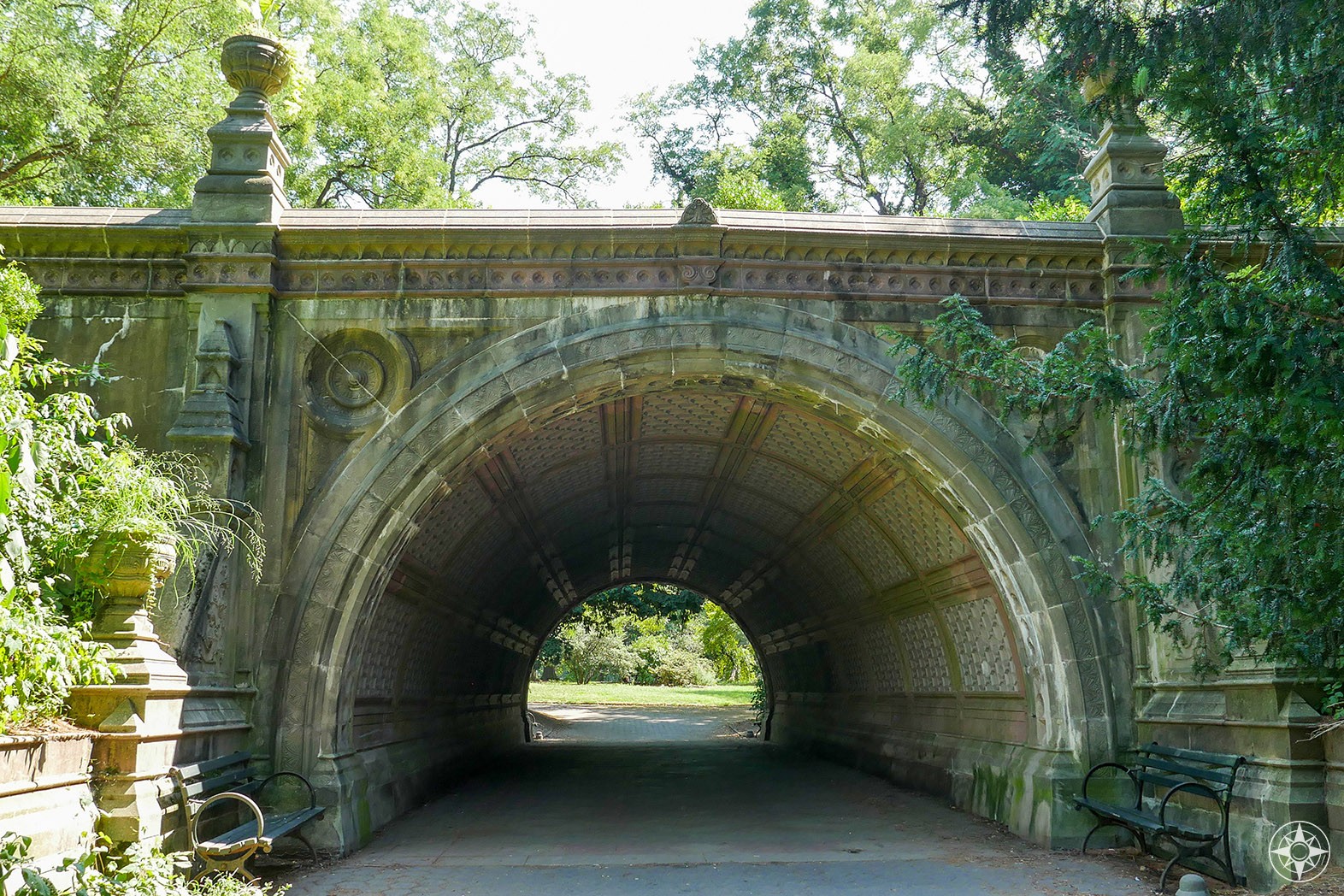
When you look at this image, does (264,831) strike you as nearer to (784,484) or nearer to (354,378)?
(354,378)

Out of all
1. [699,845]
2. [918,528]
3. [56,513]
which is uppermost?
[918,528]

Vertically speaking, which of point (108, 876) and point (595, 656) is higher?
point (595, 656)

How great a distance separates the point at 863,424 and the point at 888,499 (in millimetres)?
1663

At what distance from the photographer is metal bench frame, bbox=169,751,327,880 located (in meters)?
6.51

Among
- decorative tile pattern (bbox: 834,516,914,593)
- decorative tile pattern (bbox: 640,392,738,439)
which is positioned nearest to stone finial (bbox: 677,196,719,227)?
decorative tile pattern (bbox: 640,392,738,439)

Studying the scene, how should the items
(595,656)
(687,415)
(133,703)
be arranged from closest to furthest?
(133,703) < (687,415) < (595,656)

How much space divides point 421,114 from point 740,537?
12298 mm

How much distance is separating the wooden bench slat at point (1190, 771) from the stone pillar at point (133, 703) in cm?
680

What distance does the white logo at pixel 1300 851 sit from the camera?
6609 millimetres

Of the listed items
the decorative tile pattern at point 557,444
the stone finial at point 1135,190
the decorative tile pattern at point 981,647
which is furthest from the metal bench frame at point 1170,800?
the decorative tile pattern at point 557,444

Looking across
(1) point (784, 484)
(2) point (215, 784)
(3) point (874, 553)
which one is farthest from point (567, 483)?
(2) point (215, 784)

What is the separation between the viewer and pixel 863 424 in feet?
30.9

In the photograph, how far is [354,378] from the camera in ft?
29.4

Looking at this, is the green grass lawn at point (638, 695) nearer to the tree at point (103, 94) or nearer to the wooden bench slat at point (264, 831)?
the tree at point (103, 94)
